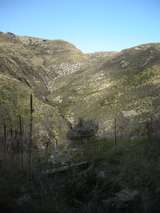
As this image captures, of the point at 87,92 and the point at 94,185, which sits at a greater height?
the point at 87,92

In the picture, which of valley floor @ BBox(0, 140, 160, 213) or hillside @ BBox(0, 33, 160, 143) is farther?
hillside @ BBox(0, 33, 160, 143)

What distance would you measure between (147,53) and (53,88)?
48.8 metres

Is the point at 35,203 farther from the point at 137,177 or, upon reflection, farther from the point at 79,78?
the point at 79,78

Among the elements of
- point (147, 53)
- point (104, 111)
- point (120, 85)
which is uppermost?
point (147, 53)

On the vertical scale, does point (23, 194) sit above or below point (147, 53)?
below

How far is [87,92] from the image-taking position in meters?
156

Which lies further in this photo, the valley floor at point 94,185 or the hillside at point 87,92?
the hillside at point 87,92

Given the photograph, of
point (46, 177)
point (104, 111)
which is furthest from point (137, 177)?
point (104, 111)

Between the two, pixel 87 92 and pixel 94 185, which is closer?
pixel 94 185

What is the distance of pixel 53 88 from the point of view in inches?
7367

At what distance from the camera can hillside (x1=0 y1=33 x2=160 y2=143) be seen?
9606 cm

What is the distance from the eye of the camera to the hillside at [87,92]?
9606 cm

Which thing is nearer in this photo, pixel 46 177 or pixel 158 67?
pixel 46 177

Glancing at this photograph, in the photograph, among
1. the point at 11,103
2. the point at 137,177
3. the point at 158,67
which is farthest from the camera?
the point at 158,67
